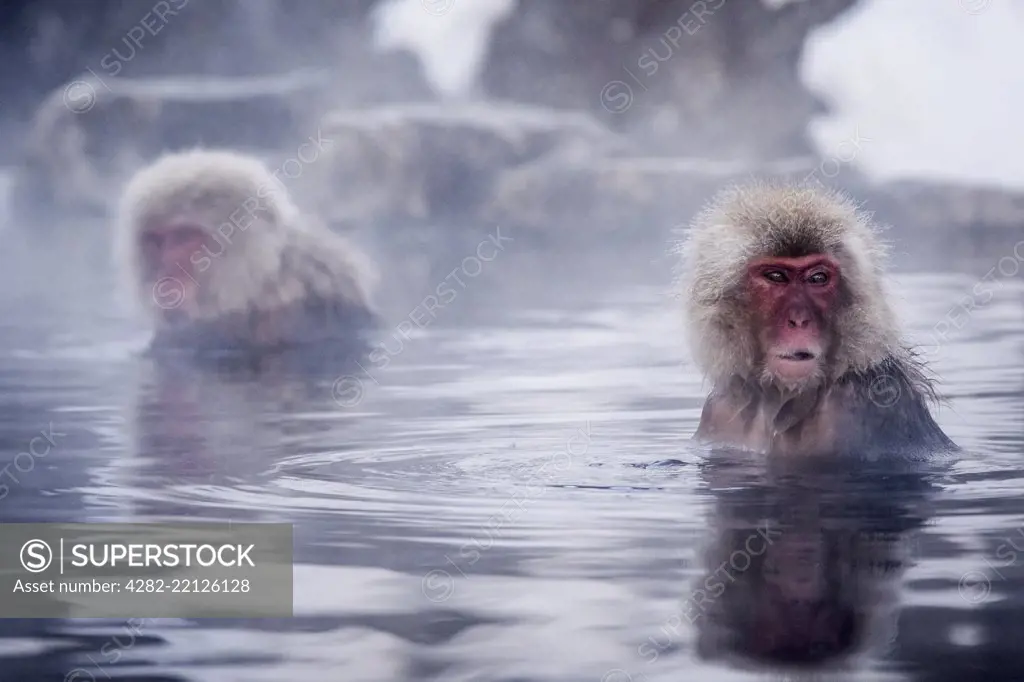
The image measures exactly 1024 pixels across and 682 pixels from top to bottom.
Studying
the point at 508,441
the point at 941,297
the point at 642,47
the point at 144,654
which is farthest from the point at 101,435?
the point at 642,47

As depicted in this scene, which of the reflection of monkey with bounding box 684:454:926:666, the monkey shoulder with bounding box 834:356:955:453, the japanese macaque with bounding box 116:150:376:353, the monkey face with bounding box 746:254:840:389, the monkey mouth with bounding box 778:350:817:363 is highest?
the japanese macaque with bounding box 116:150:376:353

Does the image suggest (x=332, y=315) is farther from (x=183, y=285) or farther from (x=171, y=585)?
(x=171, y=585)

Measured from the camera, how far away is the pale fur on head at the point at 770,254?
4.46m

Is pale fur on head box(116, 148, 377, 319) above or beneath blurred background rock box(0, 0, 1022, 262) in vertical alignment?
beneath

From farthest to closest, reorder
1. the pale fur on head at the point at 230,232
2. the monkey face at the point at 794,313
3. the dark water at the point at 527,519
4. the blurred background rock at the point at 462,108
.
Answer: the blurred background rock at the point at 462,108 → the pale fur on head at the point at 230,232 → the monkey face at the point at 794,313 → the dark water at the point at 527,519

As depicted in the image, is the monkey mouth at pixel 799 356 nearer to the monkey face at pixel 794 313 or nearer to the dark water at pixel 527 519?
the monkey face at pixel 794 313

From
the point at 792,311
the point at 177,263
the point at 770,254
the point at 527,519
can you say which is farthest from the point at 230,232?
the point at 527,519

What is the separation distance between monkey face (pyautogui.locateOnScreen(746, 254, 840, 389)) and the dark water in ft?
0.88

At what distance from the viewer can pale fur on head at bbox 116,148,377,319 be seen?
8125 mm

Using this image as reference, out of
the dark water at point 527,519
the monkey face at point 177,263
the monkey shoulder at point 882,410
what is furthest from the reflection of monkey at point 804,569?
the monkey face at point 177,263

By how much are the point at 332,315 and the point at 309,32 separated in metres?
4.92

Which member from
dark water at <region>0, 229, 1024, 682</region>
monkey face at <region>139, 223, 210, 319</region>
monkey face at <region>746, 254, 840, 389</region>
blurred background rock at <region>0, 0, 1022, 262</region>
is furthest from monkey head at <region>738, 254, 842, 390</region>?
blurred background rock at <region>0, 0, 1022, 262</region>

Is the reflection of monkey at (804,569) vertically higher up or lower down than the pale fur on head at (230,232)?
lower down

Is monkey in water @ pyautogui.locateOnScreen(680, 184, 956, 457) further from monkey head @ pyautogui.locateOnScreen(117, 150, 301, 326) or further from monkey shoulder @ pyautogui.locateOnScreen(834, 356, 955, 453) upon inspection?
monkey head @ pyautogui.locateOnScreen(117, 150, 301, 326)
